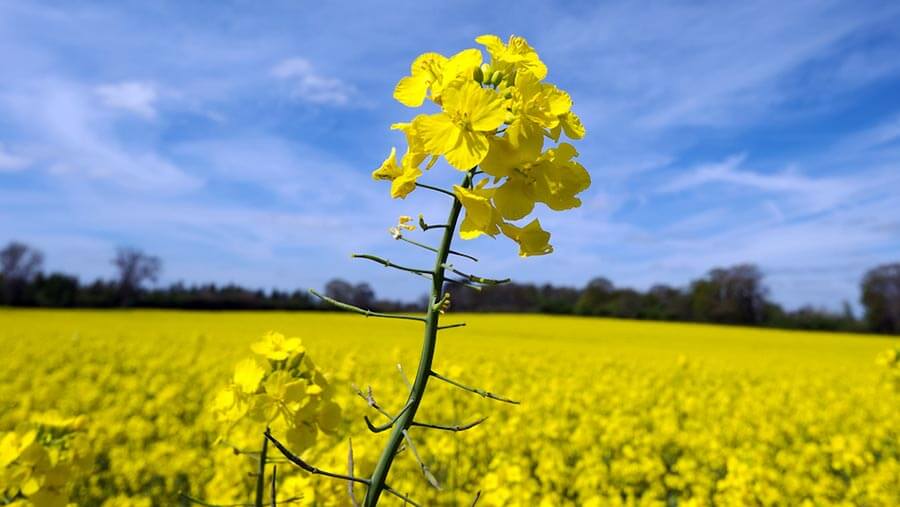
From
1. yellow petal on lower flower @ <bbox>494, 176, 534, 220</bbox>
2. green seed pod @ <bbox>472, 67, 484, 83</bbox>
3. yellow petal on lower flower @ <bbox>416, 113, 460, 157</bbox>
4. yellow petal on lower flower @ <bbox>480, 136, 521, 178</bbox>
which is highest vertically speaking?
green seed pod @ <bbox>472, 67, 484, 83</bbox>

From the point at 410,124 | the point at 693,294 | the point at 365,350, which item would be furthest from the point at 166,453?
the point at 693,294

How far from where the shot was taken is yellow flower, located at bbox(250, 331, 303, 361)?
1.68 meters

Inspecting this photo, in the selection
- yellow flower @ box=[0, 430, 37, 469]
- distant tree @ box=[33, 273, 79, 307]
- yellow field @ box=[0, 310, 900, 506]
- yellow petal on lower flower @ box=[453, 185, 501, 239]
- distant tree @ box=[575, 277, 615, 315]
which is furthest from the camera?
distant tree @ box=[575, 277, 615, 315]

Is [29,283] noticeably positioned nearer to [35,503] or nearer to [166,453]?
[166,453]

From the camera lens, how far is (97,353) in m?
10.4

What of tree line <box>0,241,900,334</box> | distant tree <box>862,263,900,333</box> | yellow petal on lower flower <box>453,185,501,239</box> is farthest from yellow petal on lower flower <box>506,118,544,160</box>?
distant tree <box>862,263,900,333</box>

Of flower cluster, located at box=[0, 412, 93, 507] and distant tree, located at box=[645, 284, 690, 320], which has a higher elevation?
distant tree, located at box=[645, 284, 690, 320]

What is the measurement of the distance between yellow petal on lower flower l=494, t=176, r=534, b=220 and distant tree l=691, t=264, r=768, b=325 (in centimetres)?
4113

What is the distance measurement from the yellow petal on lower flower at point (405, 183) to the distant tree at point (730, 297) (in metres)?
41.2

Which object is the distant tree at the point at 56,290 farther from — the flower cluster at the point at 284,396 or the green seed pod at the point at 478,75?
the green seed pod at the point at 478,75

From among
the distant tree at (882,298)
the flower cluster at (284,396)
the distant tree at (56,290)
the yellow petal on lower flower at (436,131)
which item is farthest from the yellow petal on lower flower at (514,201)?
the distant tree at (882,298)

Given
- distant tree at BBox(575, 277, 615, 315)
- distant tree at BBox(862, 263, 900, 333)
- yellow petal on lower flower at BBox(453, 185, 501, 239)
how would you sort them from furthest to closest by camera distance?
distant tree at BBox(862, 263, 900, 333), distant tree at BBox(575, 277, 615, 315), yellow petal on lower flower at BBox(453, 185, 501, 239)

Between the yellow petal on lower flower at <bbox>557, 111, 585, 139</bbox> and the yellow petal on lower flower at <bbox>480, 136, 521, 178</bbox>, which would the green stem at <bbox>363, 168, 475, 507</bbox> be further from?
the yellow petal on lower flower at <bbox>557, 111, 585, 139</bbox>

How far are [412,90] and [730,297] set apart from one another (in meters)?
43.5
